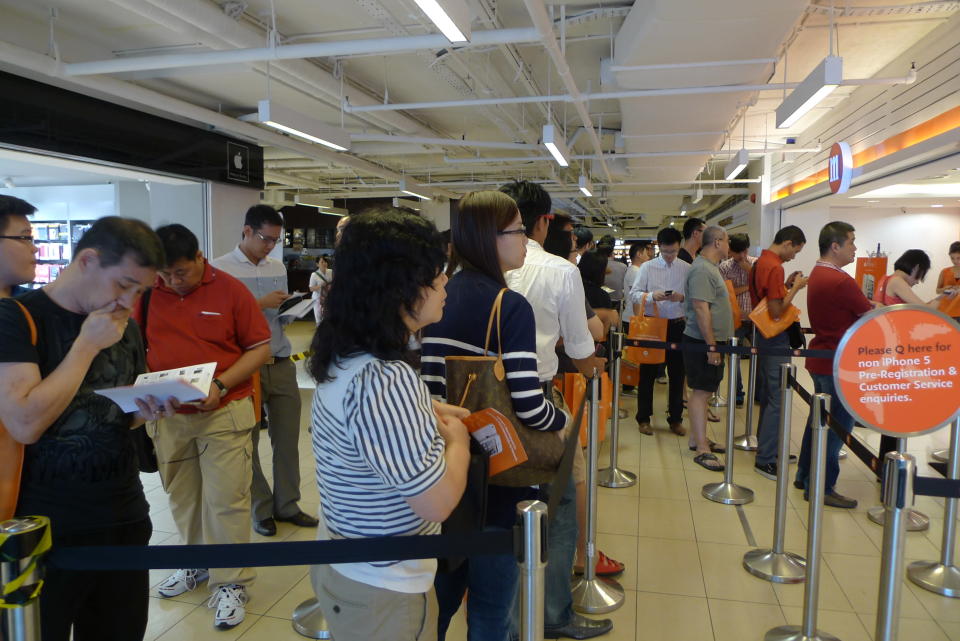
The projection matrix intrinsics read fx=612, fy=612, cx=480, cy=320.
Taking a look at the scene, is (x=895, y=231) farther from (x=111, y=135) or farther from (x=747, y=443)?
(x=111, y=135)

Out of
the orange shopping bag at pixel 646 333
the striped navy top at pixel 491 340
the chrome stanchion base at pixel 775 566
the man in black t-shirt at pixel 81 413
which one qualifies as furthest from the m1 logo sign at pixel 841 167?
the man in black t-shirt at pixel 81 413

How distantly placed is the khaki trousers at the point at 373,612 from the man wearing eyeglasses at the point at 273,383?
2213 mm

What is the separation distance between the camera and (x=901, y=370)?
1.77 metres

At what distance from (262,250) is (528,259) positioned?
1785 mm

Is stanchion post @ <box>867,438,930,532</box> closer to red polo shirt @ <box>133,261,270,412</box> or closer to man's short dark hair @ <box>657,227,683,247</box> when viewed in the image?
man's short dark hair @ <box>657,227,683,247</box>

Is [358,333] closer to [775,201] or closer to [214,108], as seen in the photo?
[214,108]

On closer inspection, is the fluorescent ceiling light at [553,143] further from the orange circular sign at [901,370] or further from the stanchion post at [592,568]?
the orange circular sign at [901,370]

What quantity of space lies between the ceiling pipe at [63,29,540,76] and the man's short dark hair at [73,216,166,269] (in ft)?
10.3

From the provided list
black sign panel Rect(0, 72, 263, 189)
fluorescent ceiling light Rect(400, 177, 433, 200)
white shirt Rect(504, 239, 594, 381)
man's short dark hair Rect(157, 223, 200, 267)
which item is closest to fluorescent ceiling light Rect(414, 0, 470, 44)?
man's short dark hair Rect(157, 223, 200, 267)

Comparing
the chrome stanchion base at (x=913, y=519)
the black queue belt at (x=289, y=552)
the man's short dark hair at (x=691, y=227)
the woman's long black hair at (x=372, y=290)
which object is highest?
the man's short dark hair at (x=691, y=227)

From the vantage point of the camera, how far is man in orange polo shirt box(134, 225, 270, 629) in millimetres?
2486

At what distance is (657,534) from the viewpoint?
3.41m

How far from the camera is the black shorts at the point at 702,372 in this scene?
4.26 m

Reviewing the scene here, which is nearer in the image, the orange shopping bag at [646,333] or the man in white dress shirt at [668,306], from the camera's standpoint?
the orange shopping bag at [646,333]
